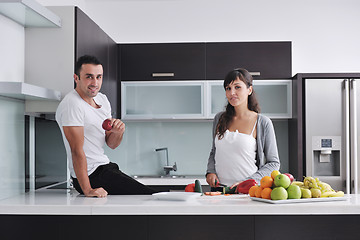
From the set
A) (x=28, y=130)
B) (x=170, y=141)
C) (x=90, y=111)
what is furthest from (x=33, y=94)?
(x=170, y=141)

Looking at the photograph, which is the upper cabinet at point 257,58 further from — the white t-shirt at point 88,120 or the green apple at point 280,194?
the green apple at point 280,194

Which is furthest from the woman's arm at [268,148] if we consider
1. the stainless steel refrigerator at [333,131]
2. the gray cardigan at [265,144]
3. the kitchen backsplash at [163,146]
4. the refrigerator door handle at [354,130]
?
the kitchen backsplash at [163,146]

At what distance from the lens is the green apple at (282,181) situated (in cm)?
218

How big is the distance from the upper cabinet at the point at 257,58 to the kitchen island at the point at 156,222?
248 centimetres

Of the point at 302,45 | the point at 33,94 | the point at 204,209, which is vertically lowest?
the point at 204,209

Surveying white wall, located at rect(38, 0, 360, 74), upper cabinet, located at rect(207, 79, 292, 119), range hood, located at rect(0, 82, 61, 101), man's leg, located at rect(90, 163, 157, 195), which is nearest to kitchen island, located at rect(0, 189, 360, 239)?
man's leg, located at rect(90, 163, 157, 195)

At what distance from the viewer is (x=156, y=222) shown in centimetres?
227

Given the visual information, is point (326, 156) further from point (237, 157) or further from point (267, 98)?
point (237, 157)

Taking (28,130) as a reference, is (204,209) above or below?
below

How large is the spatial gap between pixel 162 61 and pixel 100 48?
0.90 meters

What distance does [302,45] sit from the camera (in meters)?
4.98

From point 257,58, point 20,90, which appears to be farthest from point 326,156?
point 20,90

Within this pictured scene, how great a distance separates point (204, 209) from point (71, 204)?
623 millimetres

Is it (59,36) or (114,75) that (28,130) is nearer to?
(59,36)
